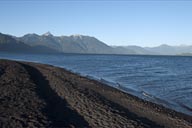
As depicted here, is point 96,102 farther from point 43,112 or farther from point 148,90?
point 148,90

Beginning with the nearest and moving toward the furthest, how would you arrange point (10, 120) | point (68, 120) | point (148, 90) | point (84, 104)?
point (10, 120) → point (68, 120) → point (84, 104) → point (148, 90)

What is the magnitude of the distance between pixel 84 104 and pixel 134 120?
16.0 feet

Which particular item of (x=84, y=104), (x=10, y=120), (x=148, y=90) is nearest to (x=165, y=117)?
(x=84, y=104)

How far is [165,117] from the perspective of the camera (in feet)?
78.1

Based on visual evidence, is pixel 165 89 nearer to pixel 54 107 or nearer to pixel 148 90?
pixel 148 90

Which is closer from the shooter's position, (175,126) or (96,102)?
(175,126)

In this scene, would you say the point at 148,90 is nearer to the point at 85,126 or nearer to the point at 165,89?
the point at 165,89

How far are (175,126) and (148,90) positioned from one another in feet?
70.2

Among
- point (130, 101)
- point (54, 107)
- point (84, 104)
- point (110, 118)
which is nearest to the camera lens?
point (110, 118)

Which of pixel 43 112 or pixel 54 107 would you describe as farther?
pixel 54 107

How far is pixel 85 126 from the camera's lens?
60.0 ft

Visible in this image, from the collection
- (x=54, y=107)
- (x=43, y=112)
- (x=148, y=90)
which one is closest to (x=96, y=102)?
(x=54, y=107)

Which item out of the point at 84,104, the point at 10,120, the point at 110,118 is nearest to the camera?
the point at 10,120

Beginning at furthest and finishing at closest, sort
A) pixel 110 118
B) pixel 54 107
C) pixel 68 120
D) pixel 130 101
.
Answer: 1. pixel 130 101
2. pixel 54 107
3. pixel 110 118
4. pixel 68 120
